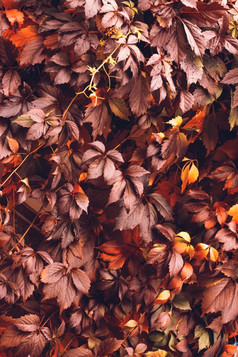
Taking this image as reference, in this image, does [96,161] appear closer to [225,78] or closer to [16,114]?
[16,114]

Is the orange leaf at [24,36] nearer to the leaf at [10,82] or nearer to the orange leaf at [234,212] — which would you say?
the leaf at [10,82]

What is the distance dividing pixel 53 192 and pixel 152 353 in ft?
1.96

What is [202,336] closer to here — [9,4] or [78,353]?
[78,353]

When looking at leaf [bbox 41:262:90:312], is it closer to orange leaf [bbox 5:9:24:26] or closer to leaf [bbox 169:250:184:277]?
leaf [bbox 169:250:184:277]

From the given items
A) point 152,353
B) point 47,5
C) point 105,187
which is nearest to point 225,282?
point 152,353

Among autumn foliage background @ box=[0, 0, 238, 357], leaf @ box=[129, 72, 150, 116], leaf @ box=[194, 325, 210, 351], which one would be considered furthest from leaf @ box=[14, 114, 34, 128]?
leaf @ box=[194, 325, 210, 351]

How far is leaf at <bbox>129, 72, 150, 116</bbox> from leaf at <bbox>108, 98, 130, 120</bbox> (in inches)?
2.4

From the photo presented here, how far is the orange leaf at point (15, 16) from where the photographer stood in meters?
1.25

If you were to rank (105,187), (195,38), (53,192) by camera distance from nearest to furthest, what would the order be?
1. (195,38)
2. (53,192)
3. (105,187)

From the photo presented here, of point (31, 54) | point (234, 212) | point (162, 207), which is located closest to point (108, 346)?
point (162, 207)

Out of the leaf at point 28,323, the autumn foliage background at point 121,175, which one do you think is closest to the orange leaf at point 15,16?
the autumn foliage background at point 121,175

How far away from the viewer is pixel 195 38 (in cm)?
113

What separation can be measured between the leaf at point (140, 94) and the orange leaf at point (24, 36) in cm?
33

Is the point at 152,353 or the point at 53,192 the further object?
the point at 152,353
